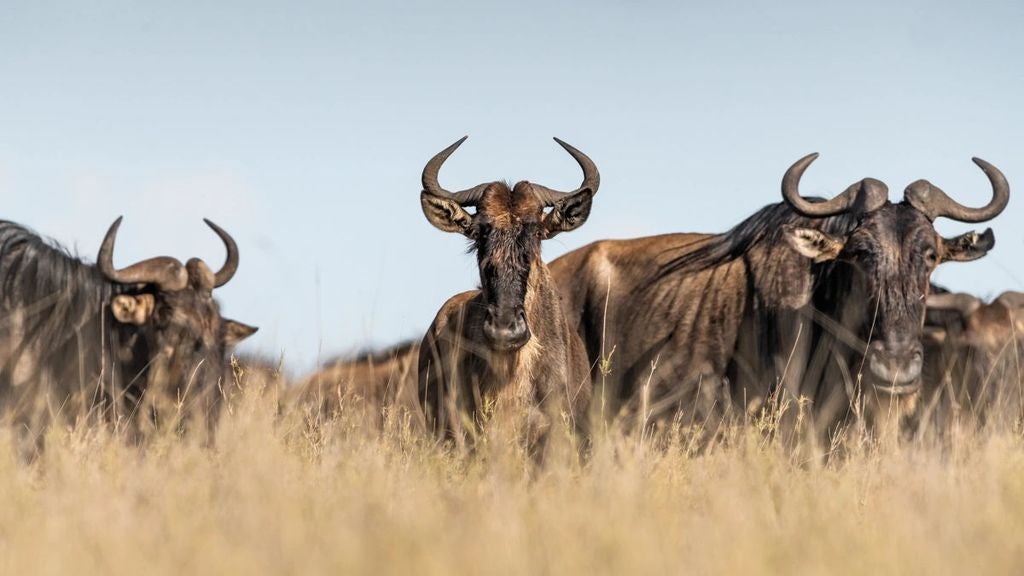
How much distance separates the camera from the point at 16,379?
28.9 ft

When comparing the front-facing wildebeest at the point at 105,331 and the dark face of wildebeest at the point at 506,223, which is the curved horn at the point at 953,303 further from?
the front-facing wildebeest at the point at 105,331

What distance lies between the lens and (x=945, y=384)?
9711 mm

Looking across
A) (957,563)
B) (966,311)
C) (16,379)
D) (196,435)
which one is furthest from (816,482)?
(16,379)

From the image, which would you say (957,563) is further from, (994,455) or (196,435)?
(196,435)

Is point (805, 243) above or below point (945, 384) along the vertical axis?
above

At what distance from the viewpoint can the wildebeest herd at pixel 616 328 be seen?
8352mm

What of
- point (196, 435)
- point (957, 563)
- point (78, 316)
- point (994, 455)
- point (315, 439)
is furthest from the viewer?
point (78, 316)

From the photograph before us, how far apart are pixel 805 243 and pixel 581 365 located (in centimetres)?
175

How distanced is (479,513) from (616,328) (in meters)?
5.80

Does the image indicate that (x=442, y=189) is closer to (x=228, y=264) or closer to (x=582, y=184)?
(x=582, y=184)

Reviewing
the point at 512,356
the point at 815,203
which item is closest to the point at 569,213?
the point at 512,356

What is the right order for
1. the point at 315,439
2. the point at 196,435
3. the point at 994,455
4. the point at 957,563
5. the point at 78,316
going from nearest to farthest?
the point at 957,563 → the point at 196,435 → the point at 994,455 → the point at 315,439 → the point at 78,316

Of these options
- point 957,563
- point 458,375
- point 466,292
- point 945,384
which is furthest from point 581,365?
point 957,563

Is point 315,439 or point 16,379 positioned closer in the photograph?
point 315,439
